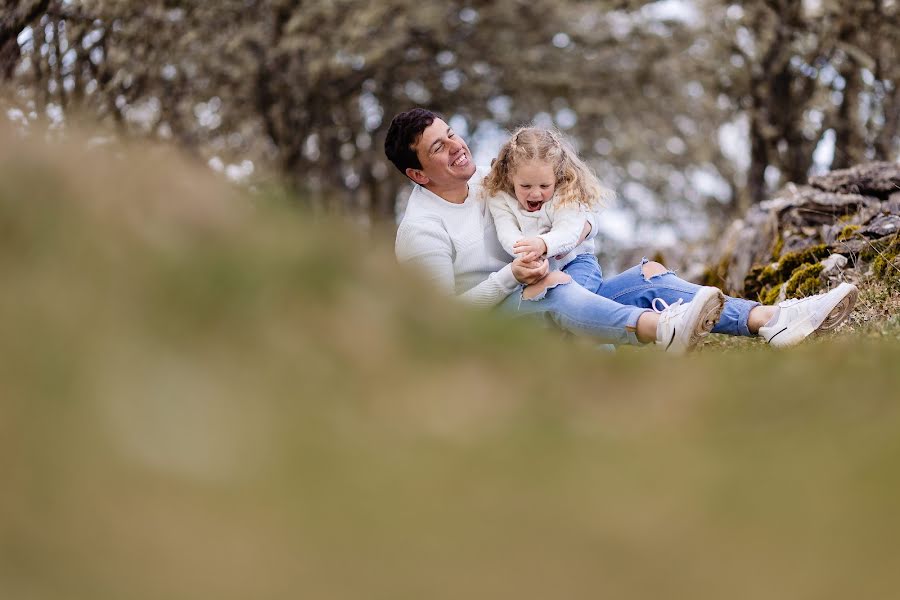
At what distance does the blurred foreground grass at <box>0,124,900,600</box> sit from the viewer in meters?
1.45

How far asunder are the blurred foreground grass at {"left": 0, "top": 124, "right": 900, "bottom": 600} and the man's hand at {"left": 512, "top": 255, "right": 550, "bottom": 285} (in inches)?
83.6

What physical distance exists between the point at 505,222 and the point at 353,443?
10.3ft

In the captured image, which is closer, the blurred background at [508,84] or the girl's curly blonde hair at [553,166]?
the girl's curly blonde hair at [553,166]

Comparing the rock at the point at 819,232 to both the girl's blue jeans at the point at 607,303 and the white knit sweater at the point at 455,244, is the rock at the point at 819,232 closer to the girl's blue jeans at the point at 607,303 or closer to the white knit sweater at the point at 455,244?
the girl's blue jeans at the point at 607,303

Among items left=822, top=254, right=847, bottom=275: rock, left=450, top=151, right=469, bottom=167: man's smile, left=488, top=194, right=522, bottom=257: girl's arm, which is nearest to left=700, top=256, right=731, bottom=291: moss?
left=822, top=254, right=847, bottom=275: rock

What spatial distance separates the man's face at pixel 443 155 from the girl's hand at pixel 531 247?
29.4 inches

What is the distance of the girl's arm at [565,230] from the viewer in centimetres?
446

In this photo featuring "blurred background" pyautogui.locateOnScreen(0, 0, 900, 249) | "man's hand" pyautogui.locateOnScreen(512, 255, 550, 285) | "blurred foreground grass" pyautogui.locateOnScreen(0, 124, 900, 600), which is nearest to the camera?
"blurred foreground grass" pyautogui.locateOnScreen(0, 124, 900, 600)

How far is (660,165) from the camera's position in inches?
756

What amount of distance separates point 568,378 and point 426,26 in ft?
50.1

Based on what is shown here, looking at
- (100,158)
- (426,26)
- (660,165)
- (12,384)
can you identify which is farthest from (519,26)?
(12,384)

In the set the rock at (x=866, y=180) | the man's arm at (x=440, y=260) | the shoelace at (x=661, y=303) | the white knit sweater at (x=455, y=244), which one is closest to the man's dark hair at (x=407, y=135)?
the white knit sweater at (x=455, y=244)

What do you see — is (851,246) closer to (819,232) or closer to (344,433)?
(819,232)

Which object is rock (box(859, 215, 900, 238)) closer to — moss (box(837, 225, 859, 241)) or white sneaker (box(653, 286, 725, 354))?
moss (box(837, 225, 859, 241))
